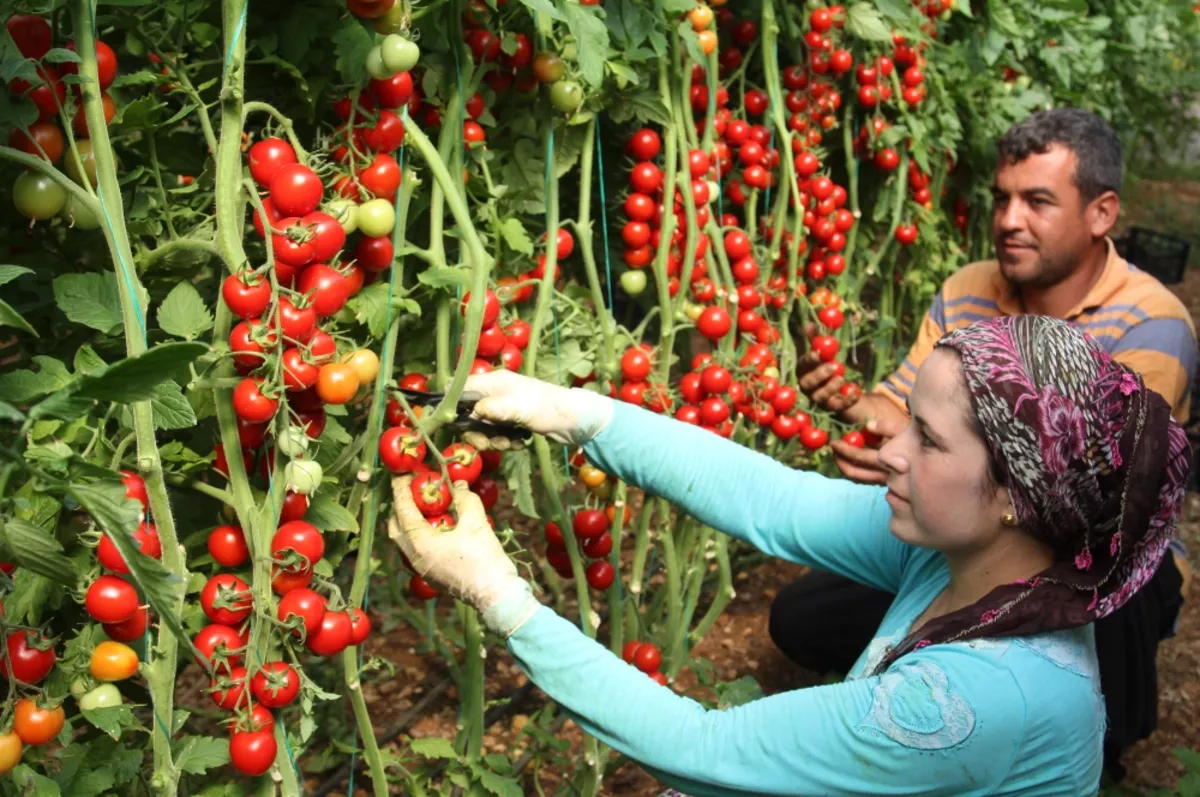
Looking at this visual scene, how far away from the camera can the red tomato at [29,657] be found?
1.06 metres

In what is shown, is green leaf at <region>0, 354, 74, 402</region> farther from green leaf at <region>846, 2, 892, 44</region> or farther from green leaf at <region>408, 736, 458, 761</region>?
green leaf at <region>846, 2, 892, 44</region>

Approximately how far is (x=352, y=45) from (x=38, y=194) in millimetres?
358

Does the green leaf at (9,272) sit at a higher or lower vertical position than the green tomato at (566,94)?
higher

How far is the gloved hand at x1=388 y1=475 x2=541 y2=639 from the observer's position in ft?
4.12

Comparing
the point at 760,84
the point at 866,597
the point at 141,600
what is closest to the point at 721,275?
the point at 760,84

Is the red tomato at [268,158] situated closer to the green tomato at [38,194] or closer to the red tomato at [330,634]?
the green tomato at [38,194]

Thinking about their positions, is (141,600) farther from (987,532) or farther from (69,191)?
(987,532)

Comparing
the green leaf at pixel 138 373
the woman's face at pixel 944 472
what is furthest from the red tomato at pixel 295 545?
the woman's face at pixel 944 472

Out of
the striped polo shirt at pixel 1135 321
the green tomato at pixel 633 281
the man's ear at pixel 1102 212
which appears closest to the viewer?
the green tomato at pixel 633 281

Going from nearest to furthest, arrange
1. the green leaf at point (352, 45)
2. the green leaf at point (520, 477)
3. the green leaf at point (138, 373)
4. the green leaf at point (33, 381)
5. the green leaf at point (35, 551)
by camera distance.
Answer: the green leaf at point (138, 373)
the green leaf at point (35, 551)
the green leaf at point (33, 381)
the green leaf at point (352, 45)
the green leaf at point (520, 477)

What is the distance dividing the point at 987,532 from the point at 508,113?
0.91 m

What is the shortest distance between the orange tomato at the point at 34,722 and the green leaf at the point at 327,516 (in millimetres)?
341

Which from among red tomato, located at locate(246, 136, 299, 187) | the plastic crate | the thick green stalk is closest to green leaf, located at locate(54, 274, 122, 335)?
the thick green stalk

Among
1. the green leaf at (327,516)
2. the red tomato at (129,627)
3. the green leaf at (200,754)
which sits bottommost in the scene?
the green leaf at (200,754)
